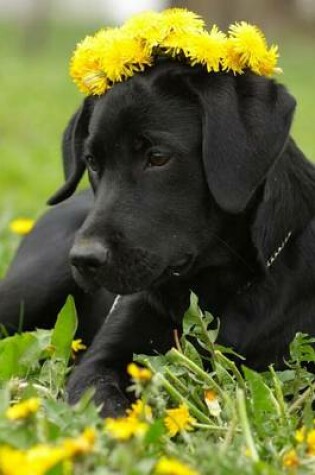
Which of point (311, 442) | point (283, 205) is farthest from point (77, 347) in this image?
point (311, 442)

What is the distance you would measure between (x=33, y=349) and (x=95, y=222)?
0.50m

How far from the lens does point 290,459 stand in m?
2.72

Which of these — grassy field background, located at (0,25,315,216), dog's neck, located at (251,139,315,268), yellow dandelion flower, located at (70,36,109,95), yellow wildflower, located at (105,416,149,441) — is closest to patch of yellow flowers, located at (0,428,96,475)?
yellow wildflower, located at (105,416,149,441)

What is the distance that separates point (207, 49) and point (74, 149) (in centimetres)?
83

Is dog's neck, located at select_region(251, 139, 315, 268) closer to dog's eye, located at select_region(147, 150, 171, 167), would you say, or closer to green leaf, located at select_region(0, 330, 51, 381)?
dog's eye, located at select_region(147, 150, 171, 167)

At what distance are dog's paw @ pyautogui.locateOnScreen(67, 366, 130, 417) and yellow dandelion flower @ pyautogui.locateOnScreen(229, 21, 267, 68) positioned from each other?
113 cm

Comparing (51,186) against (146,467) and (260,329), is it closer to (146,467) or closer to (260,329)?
(260,329)

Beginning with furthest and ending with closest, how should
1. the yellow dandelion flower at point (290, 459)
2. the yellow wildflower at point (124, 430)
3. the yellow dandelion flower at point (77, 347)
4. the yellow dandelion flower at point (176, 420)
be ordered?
1. the yellow dandelion flower at point (77, 347)
2. the yellow dandelion flower at point (176, 420)
3. the yellow dandelion flower at point (290, 459)
4. the yellow wildflower at point (124, 430)

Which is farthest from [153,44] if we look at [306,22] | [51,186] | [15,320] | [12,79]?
[306,22]

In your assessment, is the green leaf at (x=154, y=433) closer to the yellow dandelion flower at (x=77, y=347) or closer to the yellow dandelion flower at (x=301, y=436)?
the yellow dandelion flower at (x=301, y=436)

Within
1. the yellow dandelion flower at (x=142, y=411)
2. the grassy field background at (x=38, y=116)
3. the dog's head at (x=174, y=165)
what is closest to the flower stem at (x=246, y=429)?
the yellow dandelion flower at (x=142, y=411)

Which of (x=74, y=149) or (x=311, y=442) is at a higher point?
(x=74, y=149)

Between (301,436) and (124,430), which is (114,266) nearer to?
(301,436)

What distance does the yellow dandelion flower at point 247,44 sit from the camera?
3912 millimetres
